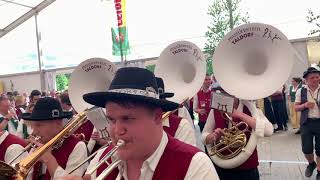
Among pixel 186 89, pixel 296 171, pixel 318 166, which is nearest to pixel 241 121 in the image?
pixel 186 89

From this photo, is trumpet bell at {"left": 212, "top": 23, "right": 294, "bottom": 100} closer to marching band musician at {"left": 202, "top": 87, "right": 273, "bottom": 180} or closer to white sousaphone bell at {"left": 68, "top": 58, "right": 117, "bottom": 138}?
marching band musician at {"left": 202, "top": 87, "right": 273, "bottom": 180}

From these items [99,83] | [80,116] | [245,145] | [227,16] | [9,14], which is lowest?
[245,145]

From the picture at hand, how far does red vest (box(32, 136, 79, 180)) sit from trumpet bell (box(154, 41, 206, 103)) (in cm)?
151

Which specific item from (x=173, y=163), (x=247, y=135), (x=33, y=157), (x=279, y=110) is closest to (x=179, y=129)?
(x=247, y=135)

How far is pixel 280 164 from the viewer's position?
611 centimetres

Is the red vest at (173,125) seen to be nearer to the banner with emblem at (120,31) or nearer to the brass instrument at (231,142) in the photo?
the brass instrument at (231,142)

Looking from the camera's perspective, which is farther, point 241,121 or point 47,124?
point 241,121

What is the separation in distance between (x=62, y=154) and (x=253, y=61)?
5.91 feet

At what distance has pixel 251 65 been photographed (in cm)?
348

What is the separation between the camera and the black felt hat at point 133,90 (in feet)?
4.87

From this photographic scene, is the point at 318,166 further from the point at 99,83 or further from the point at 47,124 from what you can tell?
the point at 47,124

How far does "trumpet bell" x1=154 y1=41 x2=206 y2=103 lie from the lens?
13.3 feet

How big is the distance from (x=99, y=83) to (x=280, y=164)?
3.43 meters

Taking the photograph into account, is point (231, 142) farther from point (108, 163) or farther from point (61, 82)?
point (61, 82)
